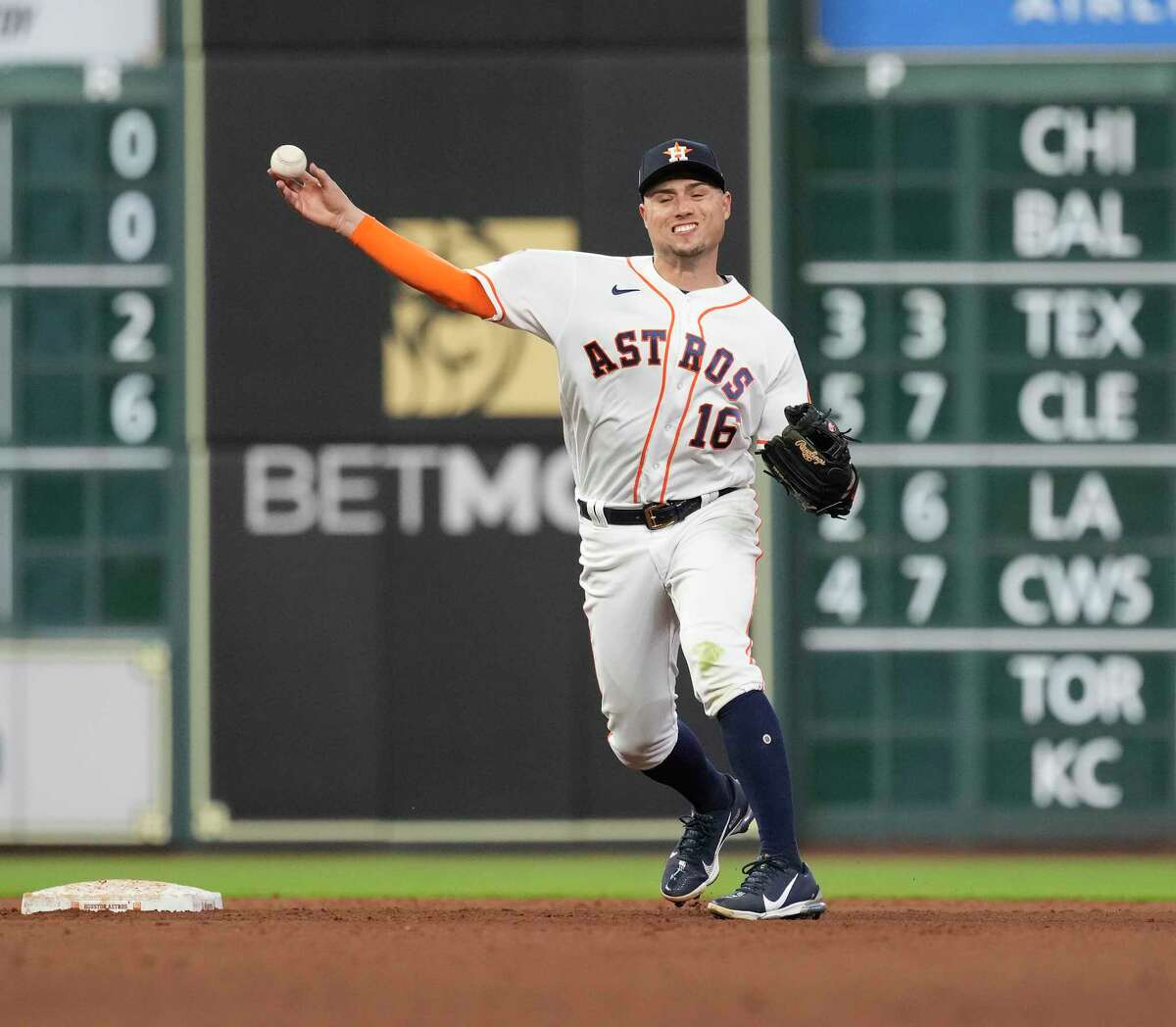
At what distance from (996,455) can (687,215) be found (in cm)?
318

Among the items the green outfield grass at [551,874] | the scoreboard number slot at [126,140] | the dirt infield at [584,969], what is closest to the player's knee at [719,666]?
the dirt infield at [584,969]

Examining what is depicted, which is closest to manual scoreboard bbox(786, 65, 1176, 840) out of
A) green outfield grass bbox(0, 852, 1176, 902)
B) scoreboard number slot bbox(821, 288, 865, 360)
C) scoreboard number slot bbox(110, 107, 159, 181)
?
scoreboard number slot bbox(821, 288, 865, 360)

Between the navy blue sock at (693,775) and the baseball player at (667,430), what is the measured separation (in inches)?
4.2

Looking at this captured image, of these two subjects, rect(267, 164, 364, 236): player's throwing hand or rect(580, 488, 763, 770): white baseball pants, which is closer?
rect(580, 488, 763, 770): white baseball pants

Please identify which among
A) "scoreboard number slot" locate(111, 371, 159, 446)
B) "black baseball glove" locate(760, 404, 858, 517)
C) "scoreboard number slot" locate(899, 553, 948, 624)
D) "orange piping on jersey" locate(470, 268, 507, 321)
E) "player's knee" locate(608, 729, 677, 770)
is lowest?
"player's knee" locate(608, 729, 677, 770)

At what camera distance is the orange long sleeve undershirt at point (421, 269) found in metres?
5.59

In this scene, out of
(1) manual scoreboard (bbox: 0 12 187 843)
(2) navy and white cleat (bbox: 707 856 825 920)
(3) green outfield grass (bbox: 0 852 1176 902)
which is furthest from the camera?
(1) manual scoreboard (bbox: 0 12 187 843)

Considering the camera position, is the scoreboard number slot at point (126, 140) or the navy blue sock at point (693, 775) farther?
the scoreboard number slot at point (126, 140)

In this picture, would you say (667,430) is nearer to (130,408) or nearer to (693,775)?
(693,775)

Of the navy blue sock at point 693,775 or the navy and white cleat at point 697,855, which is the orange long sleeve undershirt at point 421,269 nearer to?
the navy blue sock at point 693,775

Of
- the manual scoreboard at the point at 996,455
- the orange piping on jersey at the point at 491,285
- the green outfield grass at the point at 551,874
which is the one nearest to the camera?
the orange piping on jersey at the point at 491,285

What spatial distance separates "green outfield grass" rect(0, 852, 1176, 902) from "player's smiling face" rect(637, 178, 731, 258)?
2.57m

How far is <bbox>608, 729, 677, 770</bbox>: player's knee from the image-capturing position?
19.0 feet

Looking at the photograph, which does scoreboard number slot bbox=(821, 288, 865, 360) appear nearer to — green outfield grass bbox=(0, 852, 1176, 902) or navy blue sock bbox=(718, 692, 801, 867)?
green outfield grass bbox=(0, 852, 1176, 902)
